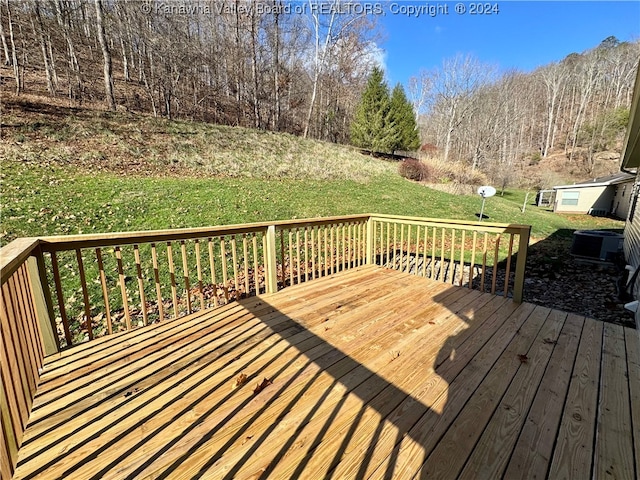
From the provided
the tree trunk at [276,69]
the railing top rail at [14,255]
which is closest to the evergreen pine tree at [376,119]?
the tree trunk at [276,69]

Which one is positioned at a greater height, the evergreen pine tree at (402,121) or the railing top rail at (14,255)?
the evergreen pine tree at (402,121)

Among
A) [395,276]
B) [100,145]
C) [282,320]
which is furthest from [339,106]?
[282,320]

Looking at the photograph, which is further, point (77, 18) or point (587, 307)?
point (77, 18)

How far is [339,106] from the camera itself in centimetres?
2217

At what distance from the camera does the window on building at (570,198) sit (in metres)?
16.9

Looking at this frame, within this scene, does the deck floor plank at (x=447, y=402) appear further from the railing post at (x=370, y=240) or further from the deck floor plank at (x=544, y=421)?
the railing post at (x=370, y=240)

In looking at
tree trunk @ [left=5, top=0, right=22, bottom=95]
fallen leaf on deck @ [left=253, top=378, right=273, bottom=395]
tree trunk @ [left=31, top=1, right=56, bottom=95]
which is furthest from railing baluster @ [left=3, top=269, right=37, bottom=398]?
tree trunk @ [left=31, top=1, right=56, bottom=95]

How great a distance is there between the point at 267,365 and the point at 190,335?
874mm

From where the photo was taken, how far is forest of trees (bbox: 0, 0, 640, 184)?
13.6 m

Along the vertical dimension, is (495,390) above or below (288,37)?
below

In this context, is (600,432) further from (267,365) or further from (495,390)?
(267,365)

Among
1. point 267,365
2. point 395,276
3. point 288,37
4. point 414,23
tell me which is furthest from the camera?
point 288,37

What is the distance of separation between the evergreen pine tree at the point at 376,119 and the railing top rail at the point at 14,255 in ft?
61.4

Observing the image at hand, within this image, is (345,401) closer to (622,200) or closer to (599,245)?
(599,245)
